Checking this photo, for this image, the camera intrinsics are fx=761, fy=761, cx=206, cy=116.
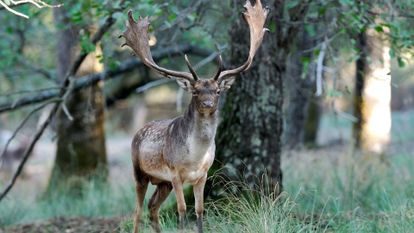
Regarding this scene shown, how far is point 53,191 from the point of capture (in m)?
12.4

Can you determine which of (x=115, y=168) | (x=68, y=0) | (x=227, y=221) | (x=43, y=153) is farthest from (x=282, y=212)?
(x=43, y=153)

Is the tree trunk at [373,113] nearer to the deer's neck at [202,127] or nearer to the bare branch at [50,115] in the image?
the bare branch at [50,115]

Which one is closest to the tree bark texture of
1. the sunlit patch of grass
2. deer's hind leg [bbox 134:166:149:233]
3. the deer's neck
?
deer's hind leg [bbox 134:166:149:233]

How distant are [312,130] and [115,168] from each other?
4.91 m

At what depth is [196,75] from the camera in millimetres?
6402

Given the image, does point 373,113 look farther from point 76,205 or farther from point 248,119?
point 248,119

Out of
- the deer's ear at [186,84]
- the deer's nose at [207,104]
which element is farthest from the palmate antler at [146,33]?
the deer's nose at [207,104]

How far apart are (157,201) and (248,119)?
164cm

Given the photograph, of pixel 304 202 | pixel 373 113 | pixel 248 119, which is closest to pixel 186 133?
pixel 248 119

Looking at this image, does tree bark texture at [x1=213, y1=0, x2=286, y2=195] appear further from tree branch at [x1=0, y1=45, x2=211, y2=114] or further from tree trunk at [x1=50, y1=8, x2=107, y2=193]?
tree trunk at [x1=50, y1=8, x2=107, y2=193]

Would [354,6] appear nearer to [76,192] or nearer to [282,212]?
[282,212]

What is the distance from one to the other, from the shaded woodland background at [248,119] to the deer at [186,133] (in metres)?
0.46

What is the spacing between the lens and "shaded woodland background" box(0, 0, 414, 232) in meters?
7.92

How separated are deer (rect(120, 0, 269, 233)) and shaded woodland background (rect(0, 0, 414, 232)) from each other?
0.46 meters
